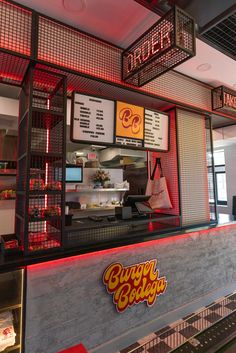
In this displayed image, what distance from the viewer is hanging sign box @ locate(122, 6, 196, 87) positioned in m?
1.73

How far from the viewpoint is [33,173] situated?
1.89 m

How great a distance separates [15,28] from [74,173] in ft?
11.7

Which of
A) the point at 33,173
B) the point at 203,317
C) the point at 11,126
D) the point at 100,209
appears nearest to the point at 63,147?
the point at 33,173

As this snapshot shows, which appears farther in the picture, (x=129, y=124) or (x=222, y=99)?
(x=222, y=99)

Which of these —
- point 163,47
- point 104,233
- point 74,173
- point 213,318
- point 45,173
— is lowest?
point 213,318

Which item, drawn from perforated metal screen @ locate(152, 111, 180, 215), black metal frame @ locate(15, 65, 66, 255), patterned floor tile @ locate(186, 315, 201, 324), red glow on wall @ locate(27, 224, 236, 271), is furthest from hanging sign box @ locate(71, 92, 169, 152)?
patterned floor tile @ locate(186, 315, 201, 324)

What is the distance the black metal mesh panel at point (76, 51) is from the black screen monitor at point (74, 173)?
9.95ft

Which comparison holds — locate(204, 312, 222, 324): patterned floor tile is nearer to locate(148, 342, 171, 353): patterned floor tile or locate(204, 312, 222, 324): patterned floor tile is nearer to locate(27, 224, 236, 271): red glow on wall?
locate(148, 342, 171, 353): patterned floor tile

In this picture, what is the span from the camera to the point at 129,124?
8.32 ft

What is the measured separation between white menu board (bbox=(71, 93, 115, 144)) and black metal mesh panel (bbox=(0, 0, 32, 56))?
59 centimetres

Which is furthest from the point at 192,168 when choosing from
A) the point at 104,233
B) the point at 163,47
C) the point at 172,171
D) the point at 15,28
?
the point at 15,28

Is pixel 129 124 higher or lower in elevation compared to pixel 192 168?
higher

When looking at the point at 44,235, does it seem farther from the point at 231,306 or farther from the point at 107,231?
the point at 231,306

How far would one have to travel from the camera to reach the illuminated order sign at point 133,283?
6.79 feet
